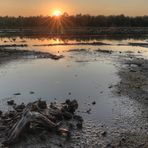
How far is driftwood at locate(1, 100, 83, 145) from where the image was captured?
11.2m

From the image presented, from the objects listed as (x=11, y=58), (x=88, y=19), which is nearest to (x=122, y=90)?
(x=11, y=58)

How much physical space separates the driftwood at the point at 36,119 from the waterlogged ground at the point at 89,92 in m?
0.40

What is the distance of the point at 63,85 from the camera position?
19812 millimetres

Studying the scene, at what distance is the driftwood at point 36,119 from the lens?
1119 cm

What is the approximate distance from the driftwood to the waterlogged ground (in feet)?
1.30

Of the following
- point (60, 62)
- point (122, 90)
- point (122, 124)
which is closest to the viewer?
point (122, 124)

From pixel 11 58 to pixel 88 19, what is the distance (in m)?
94.1

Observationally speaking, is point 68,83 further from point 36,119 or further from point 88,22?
point 88,22

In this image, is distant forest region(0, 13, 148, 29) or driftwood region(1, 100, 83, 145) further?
distant forest region(0, 13, 148, 29)

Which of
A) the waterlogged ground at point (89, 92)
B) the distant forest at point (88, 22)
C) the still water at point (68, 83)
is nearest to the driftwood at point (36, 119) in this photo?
the waterlogged ground at point (89, 92)

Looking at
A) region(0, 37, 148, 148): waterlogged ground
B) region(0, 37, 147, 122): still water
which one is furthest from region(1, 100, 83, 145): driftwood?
region(0, 37, 147, 122): still water

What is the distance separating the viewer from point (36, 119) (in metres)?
11.6

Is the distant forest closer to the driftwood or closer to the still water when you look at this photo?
the still water

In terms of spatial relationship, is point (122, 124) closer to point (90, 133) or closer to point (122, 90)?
point (90, 133)
